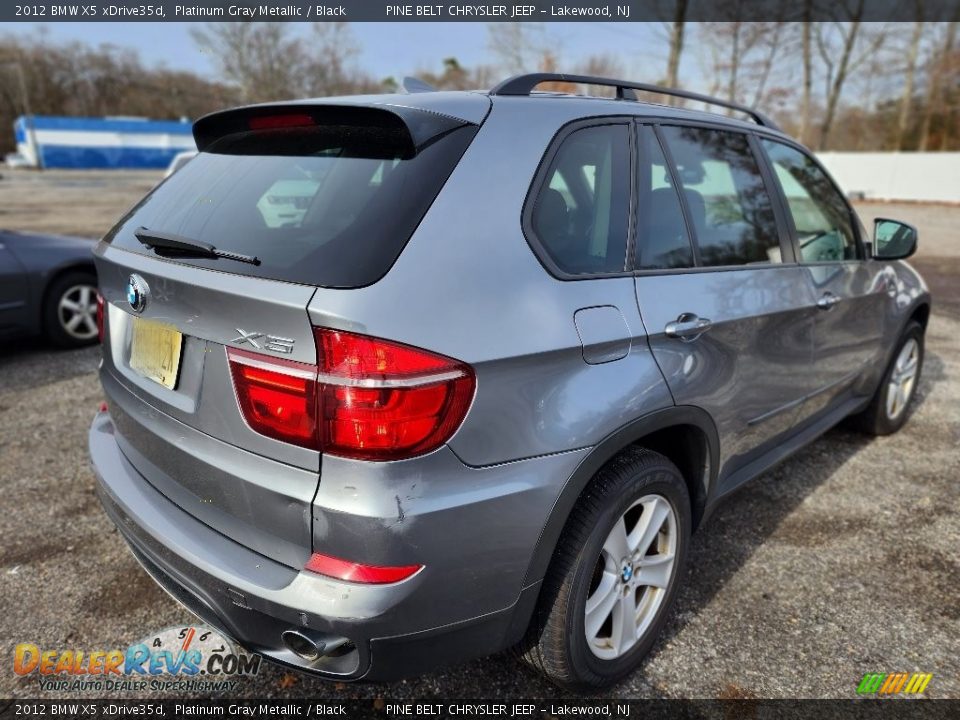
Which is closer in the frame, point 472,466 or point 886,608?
point 472,466

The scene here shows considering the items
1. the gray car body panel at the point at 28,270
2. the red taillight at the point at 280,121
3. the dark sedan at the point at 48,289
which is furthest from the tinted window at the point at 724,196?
the dark sedan at the point at 48,289

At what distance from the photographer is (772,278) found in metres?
2.60

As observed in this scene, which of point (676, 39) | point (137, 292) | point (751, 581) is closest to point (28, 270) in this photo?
point (137, 292)

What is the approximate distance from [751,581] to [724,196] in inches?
61.3

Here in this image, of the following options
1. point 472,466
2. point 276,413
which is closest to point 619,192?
point 472,466

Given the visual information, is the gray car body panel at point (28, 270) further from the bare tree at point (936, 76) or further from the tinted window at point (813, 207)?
the bare tree at point (936, 76)

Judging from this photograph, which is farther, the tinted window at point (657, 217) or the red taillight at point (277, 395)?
the tinted window at point (657, 217)

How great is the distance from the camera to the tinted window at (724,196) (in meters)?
2.39

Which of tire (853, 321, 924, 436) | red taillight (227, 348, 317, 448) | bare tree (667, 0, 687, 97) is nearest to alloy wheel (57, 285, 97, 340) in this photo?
red taillight (227, 348, 317, 448)

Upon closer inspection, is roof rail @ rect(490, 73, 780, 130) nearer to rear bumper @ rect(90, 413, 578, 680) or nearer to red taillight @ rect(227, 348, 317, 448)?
red taillight @ rect(227, 348, 317, 448)

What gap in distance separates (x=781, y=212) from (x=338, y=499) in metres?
2.33

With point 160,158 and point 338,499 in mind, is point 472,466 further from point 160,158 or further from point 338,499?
point 160,158

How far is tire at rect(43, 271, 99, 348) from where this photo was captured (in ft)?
17.4

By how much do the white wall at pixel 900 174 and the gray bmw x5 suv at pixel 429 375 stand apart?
26499mm
